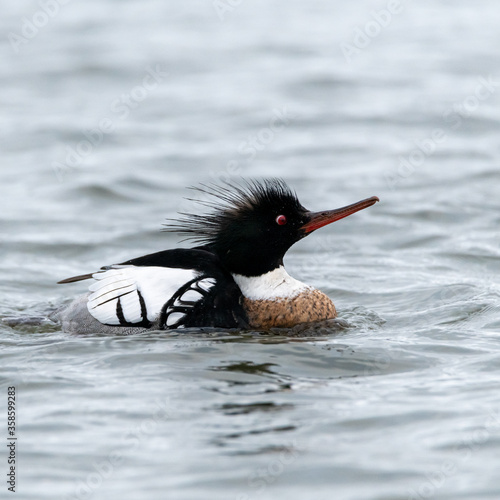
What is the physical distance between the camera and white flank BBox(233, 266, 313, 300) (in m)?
8.79

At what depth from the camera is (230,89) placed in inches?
822

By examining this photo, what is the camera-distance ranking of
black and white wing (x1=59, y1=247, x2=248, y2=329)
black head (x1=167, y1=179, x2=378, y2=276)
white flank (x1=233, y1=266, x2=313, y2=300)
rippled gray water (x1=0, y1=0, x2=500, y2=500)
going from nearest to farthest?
rippled gray water (x1=0, y1=0, x2=500, y2=500), black and white wing (x1=59, y1=247, x2=248, y2=329), black head (x1=167, y1=179, x2=378, y2=276), white flank (x1=233, y1=266, x2=313, y2=300)

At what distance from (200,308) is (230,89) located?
1317 centimetres

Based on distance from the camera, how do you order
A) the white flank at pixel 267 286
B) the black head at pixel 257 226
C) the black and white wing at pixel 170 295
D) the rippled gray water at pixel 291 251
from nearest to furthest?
the rippled gray water at pixel 291 251
the black and white wing at pixel 170 295
the black head at pixel 257 226
the white flank at pixel 267 286

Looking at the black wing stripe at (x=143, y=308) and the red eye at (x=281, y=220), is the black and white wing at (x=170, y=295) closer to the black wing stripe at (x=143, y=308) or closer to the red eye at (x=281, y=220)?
the black wing stripe at (x=143, y=308)

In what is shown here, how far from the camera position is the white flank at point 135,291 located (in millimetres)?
8461

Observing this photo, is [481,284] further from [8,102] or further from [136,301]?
[8,102]

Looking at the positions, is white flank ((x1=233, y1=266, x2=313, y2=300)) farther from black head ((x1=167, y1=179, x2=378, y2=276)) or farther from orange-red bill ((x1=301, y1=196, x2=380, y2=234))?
orange-red bill ((x1=301, y1=196, x2=380, y2=234))

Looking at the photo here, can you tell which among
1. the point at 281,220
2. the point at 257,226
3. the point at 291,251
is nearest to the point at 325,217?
the point at 281,220

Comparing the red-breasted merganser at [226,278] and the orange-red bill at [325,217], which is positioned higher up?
the orange-red bill at [325,217]

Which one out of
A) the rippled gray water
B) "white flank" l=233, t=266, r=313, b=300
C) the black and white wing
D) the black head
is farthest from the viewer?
"white flank" l=233, t=266, r=313, b=300

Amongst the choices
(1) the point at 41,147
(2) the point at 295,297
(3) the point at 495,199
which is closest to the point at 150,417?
(2) the point at 295,297

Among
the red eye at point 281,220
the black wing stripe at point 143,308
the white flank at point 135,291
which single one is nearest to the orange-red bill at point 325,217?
the red eye at point 281,220

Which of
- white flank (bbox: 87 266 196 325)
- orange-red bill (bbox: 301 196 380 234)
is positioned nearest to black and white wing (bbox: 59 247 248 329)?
white flank (bbox: 87 266 196 325)
